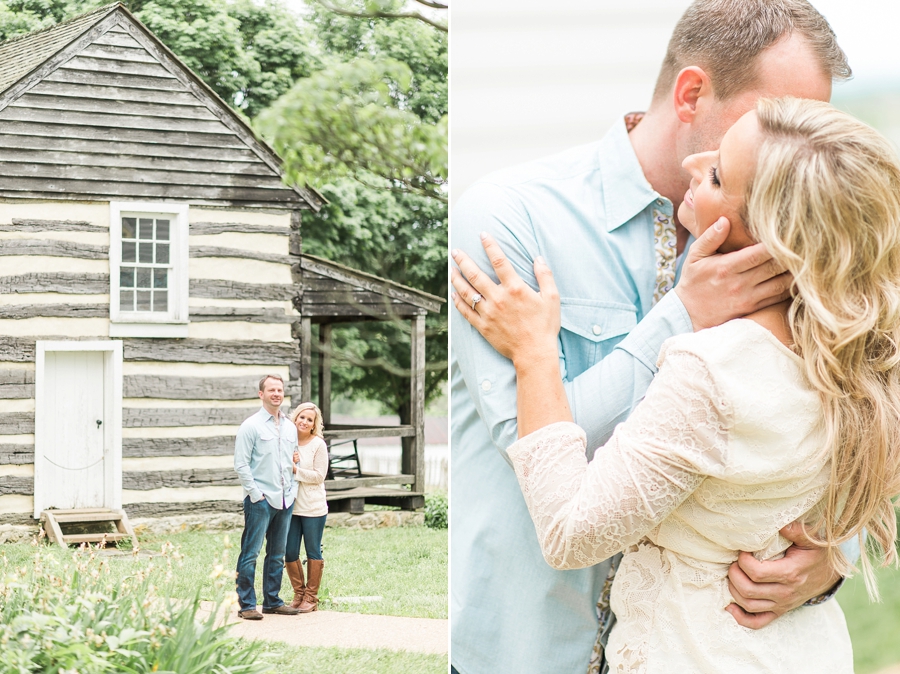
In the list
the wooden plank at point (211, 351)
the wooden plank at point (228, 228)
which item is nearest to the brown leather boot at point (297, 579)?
the wooden plank at point (211, 351)

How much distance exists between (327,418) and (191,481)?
371 mm

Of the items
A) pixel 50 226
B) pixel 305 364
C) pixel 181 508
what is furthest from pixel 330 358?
pixel 50 226

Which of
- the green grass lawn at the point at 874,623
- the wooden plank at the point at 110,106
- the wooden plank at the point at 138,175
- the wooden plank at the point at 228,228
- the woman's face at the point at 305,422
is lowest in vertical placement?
the green grass lawn at the point at 874,623

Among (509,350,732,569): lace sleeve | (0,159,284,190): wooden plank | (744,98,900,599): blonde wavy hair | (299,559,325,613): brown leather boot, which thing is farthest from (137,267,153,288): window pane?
(744,98,900,599): blonde wavy hair

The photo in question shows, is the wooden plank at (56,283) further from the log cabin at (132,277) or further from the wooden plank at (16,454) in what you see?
the wooden plank at (16,454)

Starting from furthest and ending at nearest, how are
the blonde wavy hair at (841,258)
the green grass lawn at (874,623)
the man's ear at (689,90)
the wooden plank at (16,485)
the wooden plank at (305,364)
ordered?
the green grass lawn at (874,623) → the wooden plank at (305,364) → the wooden plank at (16,485) → the man's ear at (689,90) → the blonde wavy hair at (841,258)

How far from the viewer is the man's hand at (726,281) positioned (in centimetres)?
114

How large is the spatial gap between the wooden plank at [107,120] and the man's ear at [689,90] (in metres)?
1.14

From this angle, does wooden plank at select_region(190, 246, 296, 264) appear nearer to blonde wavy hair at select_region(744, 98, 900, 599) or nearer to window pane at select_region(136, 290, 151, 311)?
window pane at select_region(136, 290, 151, 311)

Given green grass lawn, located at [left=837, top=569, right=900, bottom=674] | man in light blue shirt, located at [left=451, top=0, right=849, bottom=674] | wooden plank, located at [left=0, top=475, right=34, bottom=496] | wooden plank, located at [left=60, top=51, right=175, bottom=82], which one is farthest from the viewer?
green grass lawn, located at [left=837, top=569, right=900, bottom=674]

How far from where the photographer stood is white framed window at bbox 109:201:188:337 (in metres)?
1.92

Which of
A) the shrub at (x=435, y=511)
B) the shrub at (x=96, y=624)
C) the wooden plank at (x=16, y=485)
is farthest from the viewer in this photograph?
the shrub at (x=435, y=511)

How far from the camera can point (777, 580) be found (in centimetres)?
118

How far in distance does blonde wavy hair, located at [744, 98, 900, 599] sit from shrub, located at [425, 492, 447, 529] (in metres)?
1.31
